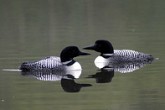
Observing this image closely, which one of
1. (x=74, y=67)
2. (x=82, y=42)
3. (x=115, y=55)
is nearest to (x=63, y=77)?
(x=74, y=67)

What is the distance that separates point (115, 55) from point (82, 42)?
3096 mm

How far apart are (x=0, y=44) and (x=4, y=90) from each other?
21.0 feet

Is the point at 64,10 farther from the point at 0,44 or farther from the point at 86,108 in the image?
the point at 86,108

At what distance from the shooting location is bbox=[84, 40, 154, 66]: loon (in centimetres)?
1645

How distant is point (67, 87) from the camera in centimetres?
1379

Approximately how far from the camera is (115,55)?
16.8 meters

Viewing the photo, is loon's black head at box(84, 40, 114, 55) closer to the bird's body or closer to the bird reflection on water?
the bird's body

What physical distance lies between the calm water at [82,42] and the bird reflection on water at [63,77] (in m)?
0.16

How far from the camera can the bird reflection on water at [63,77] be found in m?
13.8

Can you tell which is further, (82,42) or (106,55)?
(82,42)

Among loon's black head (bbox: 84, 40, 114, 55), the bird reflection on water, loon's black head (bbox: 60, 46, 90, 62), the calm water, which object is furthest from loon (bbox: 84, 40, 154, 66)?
the bird reflection on water

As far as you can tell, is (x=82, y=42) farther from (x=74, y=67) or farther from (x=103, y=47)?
(x=74, y=67)

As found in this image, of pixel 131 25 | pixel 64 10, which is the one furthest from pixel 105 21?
pixel 64 10

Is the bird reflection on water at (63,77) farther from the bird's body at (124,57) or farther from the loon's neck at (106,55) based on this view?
the loon's neck at (106,55)
